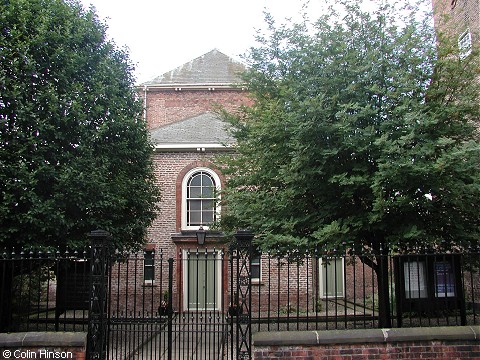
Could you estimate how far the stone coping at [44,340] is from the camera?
742 centimetres

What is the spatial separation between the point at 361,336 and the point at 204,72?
20.4 metres

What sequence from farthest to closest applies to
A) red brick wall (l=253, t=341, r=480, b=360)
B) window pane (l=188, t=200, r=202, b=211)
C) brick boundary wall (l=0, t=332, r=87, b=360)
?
1. window pane (l=188, t=200, r=202, b=211)
2. brick boundary wall (l=0, t=332, r=87, b=360)
3. red brick wall (l=253, t=341, r=480, b=360)

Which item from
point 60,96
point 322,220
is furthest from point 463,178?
point 60,96

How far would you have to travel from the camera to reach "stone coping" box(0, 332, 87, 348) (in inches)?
292

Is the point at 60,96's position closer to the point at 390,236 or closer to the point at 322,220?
the point at 322,220

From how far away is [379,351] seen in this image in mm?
7336

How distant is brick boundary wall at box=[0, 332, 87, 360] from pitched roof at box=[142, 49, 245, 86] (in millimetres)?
18055

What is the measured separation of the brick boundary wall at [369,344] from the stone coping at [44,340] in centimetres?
288

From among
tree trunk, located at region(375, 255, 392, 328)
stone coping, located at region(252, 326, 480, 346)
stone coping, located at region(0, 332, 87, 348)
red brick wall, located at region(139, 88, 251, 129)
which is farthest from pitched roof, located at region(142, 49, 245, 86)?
stone coping, located at region(252, 326, 480, 346)

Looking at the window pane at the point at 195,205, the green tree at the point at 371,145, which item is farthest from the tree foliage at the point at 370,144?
the window pane at the point at 195,205

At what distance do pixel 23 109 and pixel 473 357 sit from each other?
9.26 metres

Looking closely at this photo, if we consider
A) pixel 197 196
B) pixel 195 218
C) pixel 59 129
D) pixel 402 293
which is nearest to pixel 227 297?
pixel 195 218

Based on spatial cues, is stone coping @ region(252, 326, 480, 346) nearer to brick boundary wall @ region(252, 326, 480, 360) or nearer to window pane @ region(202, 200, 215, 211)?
brick boundary wall @ region(252, 326, 480, 360)

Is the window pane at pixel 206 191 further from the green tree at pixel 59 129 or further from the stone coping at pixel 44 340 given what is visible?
the stone coping at pixel 44 340
